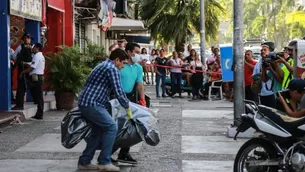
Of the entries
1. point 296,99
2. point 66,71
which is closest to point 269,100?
point 296,99

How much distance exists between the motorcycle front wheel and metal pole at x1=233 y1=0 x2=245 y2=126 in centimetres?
478

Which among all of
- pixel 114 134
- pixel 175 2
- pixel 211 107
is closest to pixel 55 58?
pixel 211 107

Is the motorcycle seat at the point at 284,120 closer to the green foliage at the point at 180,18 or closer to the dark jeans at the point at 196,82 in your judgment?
the dark jeans at the point at 196,82

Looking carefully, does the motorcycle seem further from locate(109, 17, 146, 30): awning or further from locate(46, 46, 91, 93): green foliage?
locate(109, 17, 146, 30): awning

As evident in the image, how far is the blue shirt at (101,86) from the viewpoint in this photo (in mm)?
8430

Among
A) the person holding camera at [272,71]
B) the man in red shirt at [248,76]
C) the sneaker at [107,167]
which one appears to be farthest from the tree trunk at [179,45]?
the sneaker at [107,167]

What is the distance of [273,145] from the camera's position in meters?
7.53

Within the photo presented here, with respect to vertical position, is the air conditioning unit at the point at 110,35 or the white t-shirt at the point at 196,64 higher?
the air conditioning unit at the point at 110,35

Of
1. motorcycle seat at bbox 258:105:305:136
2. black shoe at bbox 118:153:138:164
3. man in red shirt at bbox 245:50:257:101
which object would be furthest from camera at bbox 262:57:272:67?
motorcycle seat at bbox 258:105:305:136

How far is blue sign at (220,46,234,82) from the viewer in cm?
1373

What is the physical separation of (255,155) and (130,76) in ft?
8.19

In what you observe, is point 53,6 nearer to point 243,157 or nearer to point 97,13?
point 97,13

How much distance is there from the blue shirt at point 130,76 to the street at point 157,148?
1.12m

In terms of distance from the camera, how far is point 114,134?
28.1 ft
